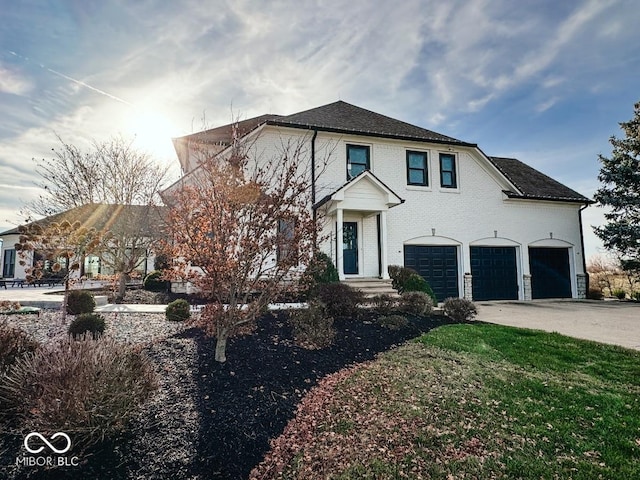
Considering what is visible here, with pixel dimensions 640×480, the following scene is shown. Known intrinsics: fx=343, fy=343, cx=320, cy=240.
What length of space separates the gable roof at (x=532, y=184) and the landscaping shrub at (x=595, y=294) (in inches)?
174

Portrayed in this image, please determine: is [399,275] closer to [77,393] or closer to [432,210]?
[432,210]

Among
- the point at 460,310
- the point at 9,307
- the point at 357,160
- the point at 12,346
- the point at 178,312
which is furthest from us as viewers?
the point at 357,160

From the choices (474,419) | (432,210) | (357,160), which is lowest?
(474,419)

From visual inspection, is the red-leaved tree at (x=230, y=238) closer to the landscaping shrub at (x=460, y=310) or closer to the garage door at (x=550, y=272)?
the landscaping shrub at (x=460, y=310)

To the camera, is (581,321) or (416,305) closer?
(416,305)

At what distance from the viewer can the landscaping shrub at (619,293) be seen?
54.6 feet

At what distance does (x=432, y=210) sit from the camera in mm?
15312

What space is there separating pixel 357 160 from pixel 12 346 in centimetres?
1256

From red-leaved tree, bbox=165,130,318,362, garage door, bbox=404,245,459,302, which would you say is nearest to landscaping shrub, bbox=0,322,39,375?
red-leaved tree, bbox=165,130,318,362

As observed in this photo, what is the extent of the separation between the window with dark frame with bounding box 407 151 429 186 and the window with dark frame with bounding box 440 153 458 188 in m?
0.86

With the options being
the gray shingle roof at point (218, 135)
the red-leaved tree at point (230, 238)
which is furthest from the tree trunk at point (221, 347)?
the gray shingle roof at point (218, 135)

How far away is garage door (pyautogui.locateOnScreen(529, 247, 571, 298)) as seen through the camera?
1684cm

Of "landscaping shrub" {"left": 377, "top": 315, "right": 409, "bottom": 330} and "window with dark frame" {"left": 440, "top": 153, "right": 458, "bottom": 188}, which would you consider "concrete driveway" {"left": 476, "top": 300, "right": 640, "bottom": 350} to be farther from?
"window with dark frame" {"left": 440, "top": 153, "right": 458, "bottom": 188}

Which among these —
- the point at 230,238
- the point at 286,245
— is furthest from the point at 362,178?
the point at 230,238
